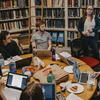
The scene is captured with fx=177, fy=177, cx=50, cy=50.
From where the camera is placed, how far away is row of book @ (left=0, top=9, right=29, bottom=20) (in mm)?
4484

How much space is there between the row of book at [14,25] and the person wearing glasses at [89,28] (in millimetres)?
1580

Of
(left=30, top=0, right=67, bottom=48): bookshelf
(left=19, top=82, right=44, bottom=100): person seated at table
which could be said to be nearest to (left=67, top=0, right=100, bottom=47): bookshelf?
(left=30, top=0, right=67, bottom=48): bookshelf

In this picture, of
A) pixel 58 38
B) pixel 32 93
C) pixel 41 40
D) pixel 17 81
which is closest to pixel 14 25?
pixel 58 38

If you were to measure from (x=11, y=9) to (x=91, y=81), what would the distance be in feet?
10.2

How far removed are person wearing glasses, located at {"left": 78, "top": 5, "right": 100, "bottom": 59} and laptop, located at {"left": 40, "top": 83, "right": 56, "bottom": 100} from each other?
2.20m

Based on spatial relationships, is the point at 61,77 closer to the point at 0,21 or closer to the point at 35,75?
the point at 35,75

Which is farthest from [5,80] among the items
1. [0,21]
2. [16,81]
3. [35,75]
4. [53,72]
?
[0,21]

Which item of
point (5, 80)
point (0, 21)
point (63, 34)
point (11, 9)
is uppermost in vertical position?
point (11, 9)

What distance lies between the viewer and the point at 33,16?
458 cm

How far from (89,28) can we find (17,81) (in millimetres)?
2347

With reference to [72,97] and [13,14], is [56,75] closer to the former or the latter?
[72,97]

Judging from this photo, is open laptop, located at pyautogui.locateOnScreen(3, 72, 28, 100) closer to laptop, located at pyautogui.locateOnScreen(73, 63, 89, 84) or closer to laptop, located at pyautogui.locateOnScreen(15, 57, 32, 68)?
laptop, located at pyautogui.locateOnScreen(15, 57, 32, 68)

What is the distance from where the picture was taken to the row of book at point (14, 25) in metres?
4.55

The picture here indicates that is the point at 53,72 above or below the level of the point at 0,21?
below
